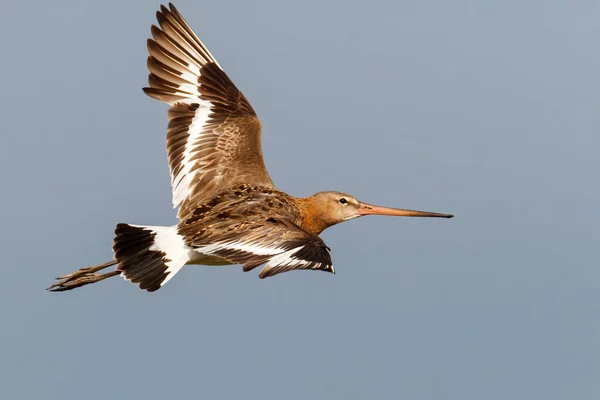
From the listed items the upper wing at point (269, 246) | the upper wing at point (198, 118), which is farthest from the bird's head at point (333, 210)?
the upper wing at point (269, 246)

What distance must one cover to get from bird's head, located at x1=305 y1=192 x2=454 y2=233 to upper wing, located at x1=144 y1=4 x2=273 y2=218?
673mm

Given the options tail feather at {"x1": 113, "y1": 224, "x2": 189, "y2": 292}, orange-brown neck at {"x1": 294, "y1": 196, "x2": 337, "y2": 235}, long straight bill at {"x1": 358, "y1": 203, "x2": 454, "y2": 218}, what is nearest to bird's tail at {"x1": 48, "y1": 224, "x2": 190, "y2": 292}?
tail feather at {"x1": 113, "y1": 224, "x2": 189, "y2": 292}

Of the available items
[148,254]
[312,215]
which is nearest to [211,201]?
[312,215]

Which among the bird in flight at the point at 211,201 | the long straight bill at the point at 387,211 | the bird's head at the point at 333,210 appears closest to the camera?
the bird in flight at the point at 211,201

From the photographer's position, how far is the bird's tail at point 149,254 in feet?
34.5

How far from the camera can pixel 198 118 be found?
532 inches

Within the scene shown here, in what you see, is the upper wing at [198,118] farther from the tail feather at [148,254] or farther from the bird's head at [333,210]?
the tail feather at [148,254]

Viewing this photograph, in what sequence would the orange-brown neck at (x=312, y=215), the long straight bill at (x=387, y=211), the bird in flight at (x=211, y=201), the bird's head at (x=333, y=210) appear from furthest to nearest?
the long straight bill at (x=387, y=211) < the bird's head at (x=333, y=210) < the orange-brown neck at (x=312, y=215) < the bird in flight at (x=211, y=201)

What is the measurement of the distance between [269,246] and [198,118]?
375 centimetres

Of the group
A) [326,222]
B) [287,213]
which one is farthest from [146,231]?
[326,222]

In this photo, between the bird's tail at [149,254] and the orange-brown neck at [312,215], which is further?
the orange-brown neck at [312,215]

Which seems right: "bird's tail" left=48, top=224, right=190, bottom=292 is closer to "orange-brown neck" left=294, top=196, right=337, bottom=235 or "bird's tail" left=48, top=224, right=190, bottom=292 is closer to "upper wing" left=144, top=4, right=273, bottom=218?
"upper wing" left=144, top=4, right=273, bottom=218

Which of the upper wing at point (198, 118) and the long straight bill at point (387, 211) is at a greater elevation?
the upper wing at point (198, 118)

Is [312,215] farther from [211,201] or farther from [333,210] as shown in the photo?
[211,201]
